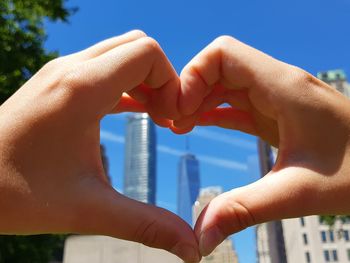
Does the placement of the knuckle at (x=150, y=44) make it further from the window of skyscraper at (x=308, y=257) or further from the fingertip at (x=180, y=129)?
the window of skyscraper at (x=308, y=257)

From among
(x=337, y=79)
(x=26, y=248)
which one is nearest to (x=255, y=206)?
(x=26, y=248)

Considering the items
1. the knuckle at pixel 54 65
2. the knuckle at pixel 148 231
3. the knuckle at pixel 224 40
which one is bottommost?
the knuckle at pixel 148 231

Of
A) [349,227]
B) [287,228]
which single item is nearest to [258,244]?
[287,228]

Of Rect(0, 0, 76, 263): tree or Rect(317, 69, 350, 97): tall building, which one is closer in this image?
Rect(0, 0, 76, 263): tree

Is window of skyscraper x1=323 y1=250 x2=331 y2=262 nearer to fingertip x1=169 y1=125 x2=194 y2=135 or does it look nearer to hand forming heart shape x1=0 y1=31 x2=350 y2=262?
fingertip x1=169 y1=125 x2=194 y2=135

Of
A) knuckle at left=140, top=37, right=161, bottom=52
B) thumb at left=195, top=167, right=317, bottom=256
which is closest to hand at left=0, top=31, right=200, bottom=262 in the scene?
thumb at left=195, top=167, right=317, bottom=256

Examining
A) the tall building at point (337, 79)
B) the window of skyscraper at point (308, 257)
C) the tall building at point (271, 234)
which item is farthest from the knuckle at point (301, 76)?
the tall building at point (337, 79)

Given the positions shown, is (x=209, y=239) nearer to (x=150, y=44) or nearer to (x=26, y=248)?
(x=150, y=44)
